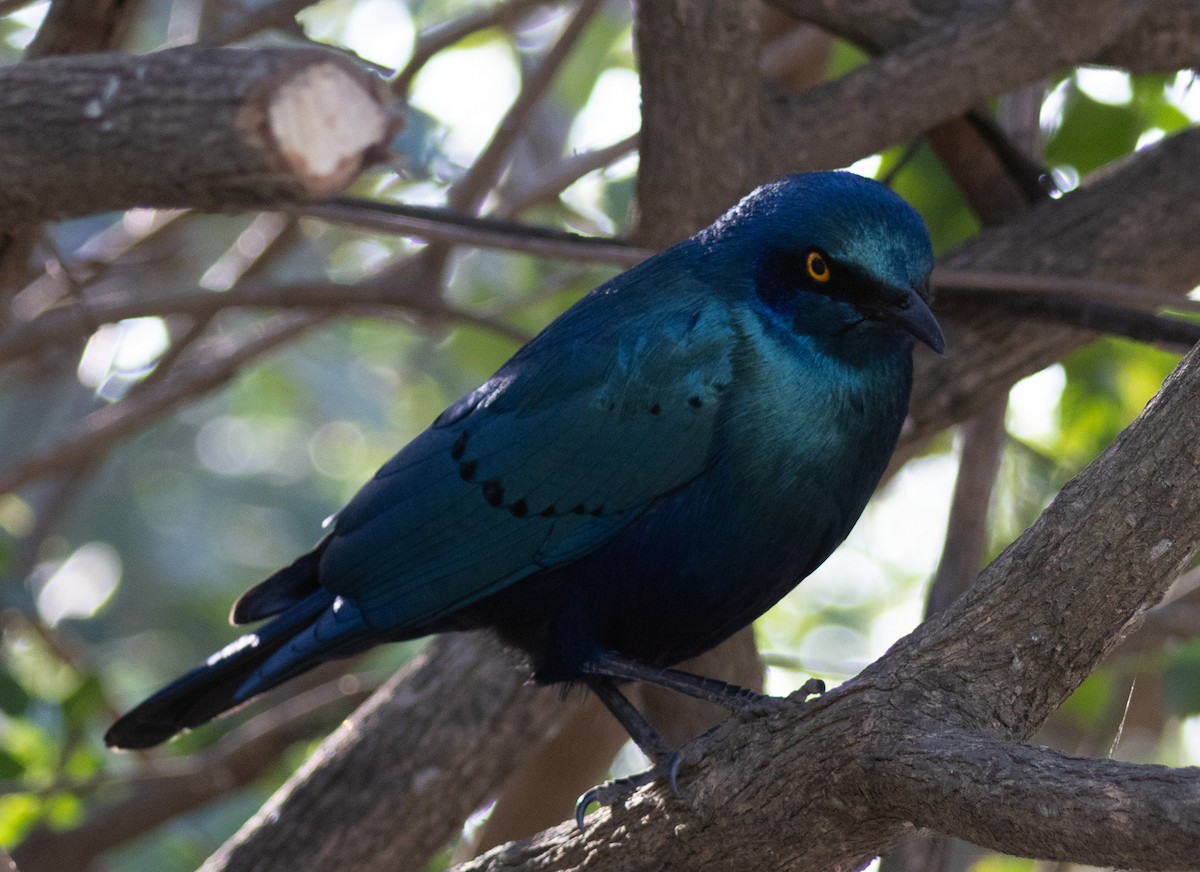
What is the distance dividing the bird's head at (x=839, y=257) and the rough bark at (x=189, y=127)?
0.89 m

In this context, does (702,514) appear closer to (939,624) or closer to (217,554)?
(939,624)

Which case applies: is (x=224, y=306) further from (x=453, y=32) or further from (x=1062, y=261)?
(x=1062, y=261)

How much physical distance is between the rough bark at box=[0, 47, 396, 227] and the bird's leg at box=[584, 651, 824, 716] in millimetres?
1175

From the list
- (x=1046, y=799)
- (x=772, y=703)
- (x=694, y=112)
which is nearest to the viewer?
(x=1046, y=799)

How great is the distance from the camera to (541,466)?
3.06m

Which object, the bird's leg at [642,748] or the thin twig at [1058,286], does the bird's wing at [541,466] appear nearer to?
the bird's leg at [642,748]

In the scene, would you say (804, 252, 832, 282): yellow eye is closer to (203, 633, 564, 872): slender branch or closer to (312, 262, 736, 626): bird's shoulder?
(312, 262, 736, 626): bird's shoulder

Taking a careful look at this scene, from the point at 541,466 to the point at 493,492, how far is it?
0.40ft

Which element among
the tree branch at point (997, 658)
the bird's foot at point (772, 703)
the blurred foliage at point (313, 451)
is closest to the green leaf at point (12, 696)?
the blurred foliage at point (313, 451)

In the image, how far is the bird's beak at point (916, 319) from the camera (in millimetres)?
2770

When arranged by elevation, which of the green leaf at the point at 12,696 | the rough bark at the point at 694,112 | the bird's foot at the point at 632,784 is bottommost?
the bird's foot at the point at 632,784

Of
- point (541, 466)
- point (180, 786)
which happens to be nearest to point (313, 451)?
point (180, 786)

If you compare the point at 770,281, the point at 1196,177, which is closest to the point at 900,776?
the point at 770,281

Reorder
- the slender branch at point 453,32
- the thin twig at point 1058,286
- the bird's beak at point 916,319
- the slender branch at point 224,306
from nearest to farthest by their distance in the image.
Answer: the bird's beak at point 916,319 < the thin twig at point 1058,286 < the slender branch at point 224,306 < the slender branch at point 453,32
